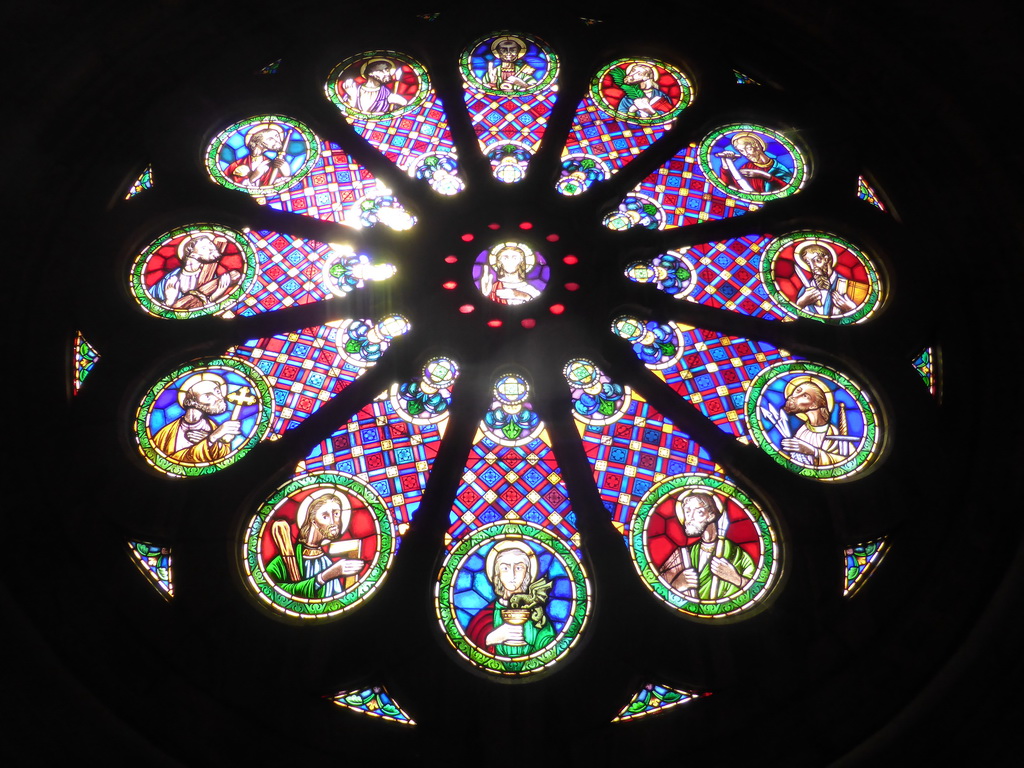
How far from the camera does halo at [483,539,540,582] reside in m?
6.68

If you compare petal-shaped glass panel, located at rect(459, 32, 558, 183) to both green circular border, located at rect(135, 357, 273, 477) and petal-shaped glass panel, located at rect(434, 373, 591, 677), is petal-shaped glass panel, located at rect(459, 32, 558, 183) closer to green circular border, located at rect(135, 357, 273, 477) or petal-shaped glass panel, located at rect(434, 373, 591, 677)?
petal-shaped glass panel, located at rect(434, 373, 591, 677)

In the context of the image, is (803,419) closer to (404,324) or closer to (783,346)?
(783,346)

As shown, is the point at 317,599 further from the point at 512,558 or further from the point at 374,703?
the point at 512,558

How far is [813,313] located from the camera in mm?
7695

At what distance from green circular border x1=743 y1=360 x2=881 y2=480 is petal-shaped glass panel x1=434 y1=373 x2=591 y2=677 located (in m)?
1.33

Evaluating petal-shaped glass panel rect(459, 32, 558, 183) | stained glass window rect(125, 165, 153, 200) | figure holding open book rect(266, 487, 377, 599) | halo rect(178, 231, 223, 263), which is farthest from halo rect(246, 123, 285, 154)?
figure holding open book rect(266, 487, 377, 599)

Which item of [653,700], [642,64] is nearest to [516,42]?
[642,64]

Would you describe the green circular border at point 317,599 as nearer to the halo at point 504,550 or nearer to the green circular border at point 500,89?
the halo at point 504,550

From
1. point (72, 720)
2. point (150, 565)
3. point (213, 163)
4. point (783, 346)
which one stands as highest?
point (213, 163)

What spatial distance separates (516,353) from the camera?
7.46 meters

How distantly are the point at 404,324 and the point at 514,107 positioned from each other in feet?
6.88

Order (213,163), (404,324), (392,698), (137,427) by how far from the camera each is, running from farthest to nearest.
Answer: (213,163) → (404,324) → (137,427) → (392,698)

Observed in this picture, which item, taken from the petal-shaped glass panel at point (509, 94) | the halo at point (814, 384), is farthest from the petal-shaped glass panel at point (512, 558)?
the petal-shaped glass panel at point (509, 94)

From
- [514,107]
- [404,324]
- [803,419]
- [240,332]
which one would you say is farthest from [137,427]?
[803,419]
